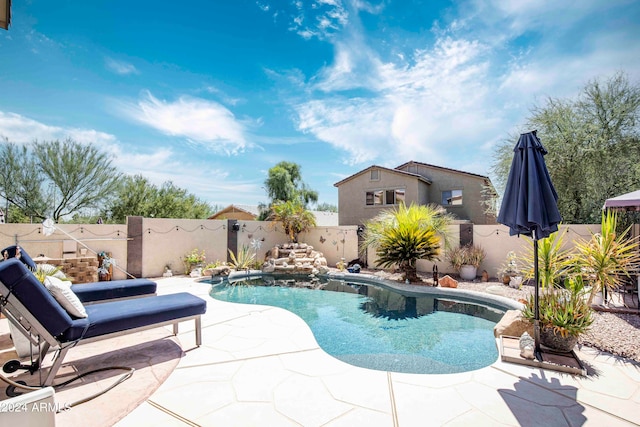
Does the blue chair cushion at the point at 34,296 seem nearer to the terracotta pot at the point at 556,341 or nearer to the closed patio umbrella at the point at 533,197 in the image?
the closed patio umbrella at the point at 533,197

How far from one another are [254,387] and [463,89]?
10446mm

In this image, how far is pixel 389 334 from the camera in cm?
564

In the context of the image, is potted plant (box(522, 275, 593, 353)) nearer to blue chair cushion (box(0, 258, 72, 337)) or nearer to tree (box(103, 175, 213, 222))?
blue chair cushion (box(0, 258, 72, 337))

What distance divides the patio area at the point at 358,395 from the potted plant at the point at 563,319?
329mm

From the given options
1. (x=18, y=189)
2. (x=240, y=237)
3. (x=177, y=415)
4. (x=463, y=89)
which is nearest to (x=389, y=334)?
(x=177, y=415)

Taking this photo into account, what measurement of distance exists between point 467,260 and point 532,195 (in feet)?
22.6

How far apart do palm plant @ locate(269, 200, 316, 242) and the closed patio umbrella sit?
1079 centimetres

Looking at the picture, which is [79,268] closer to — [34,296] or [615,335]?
[34,296]

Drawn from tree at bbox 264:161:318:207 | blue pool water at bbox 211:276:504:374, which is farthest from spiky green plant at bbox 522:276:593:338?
tree at bbox 264:161:318:207

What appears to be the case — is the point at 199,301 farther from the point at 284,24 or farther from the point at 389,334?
the point at 284,24

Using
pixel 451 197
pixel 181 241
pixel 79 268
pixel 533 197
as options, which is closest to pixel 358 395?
pixel 533 197

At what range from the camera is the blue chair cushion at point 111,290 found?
4793 millimetres

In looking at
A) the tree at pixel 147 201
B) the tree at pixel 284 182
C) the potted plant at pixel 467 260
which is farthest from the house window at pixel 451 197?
the tree at pixel 147 201

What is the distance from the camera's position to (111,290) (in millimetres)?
4996
